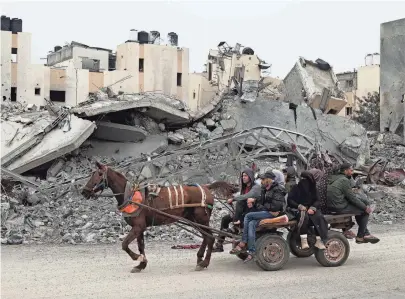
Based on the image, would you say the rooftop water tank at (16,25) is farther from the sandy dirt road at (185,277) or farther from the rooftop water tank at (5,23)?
the sandy dirt road at (185,277)

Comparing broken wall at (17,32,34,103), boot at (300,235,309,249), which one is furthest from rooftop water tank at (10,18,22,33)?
boot at (300,235,309,249)

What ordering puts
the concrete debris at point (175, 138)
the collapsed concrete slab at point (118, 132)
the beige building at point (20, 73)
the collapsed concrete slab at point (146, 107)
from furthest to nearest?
the beige building at point (20, 73), the concrete debris at point (175, 138), the collapsed concrete slab at point (118, 132), the collapsed concrete slab at point (146, 107)

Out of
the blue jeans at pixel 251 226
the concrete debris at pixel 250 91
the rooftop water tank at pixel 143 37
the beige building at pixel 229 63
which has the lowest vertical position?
the blue jeans at pixel 251 226

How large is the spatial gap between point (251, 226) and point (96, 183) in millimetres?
2541

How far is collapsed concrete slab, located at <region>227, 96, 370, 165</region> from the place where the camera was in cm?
2273

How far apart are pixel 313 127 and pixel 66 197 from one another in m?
10.9

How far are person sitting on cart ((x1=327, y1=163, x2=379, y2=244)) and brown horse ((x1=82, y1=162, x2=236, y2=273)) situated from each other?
2.07 m

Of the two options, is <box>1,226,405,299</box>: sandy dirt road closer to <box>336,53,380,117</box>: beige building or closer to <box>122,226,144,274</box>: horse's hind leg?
<box>122,226,144,274</box>: horse's hind leg

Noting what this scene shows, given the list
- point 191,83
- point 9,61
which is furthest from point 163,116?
point 191,83

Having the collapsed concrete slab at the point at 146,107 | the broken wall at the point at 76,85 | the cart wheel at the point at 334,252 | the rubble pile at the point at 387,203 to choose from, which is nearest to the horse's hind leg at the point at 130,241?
the cart wheel at the point at 334,252

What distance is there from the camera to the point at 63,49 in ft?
198

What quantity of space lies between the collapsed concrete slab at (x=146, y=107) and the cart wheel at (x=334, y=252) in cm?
1084

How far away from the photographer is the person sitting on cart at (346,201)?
396 inches

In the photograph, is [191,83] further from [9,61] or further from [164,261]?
[164,261]
